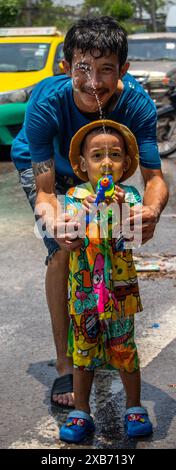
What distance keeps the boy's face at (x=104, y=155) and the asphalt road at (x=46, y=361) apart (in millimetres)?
1048

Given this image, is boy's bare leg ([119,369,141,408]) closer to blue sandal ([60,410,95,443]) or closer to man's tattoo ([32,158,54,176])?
blue sandal ([60,410,95,443])

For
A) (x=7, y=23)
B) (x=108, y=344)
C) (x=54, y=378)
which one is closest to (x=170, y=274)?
(x=54, y=378)

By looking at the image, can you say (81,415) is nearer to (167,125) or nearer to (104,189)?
(104,189)

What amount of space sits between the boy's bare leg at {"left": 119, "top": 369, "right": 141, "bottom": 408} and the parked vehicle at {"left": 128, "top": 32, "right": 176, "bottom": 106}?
11.0 meters

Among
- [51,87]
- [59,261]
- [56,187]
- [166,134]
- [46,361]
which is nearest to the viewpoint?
[51,87]

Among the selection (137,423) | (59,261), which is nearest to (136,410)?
(137,423)

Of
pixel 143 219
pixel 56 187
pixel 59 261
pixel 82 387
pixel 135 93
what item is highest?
pixel 135 93

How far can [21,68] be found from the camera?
1259 centimetres

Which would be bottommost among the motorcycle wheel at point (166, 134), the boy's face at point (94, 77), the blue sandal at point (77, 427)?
the motorcycle wheel at point (166, 134)

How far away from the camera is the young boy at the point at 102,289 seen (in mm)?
3549

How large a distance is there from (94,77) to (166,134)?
9.22 meters

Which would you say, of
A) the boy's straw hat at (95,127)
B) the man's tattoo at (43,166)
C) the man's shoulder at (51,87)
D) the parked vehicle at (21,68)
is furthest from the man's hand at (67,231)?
the parked vehicle at (21,68)

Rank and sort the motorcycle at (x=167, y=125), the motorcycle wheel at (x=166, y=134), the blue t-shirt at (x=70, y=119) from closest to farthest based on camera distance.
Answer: the blue t-shirt at (x=70, y=119)
the motorcycle wheel at (x=166, y=134)
the motorcycle at (x=167, y=125)

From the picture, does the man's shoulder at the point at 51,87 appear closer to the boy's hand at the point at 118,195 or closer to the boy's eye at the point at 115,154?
the boy's eye at the point at 115,154
